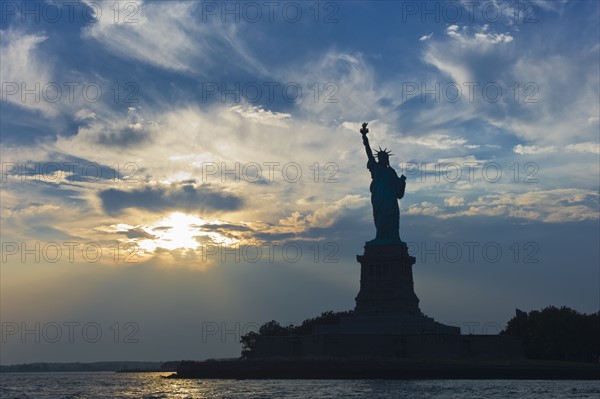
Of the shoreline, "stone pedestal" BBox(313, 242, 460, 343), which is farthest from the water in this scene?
"stone pedestal" BBox(313, 242, 460, 343)

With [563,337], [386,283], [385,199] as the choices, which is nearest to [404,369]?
[386,283]

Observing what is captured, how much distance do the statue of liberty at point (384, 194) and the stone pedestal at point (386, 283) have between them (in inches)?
64.1

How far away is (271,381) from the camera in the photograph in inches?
2987

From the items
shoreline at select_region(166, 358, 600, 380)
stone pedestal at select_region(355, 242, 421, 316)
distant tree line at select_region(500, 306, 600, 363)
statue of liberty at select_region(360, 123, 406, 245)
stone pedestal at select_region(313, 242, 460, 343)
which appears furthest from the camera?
distant tree line at select_region(500, 306, 600, 363)

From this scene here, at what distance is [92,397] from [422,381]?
90.8 feet

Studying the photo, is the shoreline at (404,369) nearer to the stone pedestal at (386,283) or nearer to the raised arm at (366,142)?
the stone pedestal at (386,283)

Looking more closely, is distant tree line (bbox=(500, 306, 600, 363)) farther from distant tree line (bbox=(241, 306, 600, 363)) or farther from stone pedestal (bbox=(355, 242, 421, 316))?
stone pedestal (bbox=(355, 242, 421, 316))

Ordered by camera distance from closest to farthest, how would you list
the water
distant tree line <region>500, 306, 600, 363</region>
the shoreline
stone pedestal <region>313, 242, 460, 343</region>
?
the water → the shoreline → stone pedestal <region>313, 242, 460, 343</region> → distant tree line <region>500, 306, 600, 363</region>

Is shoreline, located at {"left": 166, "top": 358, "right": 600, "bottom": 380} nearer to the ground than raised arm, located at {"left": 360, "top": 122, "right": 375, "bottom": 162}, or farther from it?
nearer to the ground

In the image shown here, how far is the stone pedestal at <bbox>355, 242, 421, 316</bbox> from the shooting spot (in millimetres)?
81125

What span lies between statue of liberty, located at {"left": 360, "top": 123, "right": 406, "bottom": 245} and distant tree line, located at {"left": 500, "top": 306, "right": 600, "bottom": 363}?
75.0 feet

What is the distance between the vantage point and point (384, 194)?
8750cm

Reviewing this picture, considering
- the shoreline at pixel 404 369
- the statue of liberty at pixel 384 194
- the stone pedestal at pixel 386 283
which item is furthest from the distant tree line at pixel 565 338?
the statue of liberty at pixel 384 194

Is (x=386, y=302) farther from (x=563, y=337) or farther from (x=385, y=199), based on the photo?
(x=563, y=337)
